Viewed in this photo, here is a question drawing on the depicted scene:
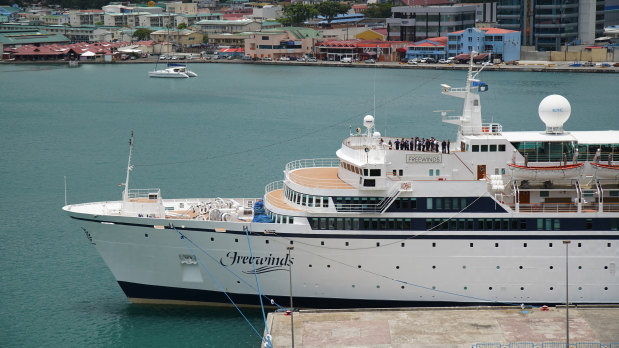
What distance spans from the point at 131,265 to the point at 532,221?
11773mm

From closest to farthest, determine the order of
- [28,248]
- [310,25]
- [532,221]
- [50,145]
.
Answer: [532,221] → [28,248] → [50,145] → [310,25]

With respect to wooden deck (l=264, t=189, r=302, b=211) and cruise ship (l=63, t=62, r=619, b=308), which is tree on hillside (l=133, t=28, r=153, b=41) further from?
cruise ship (l=63, t=62, r=619, b=308)

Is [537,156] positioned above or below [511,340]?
above

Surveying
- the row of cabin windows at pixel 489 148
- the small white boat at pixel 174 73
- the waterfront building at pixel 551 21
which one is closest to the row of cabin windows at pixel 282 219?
the row of cabin windows at pixel 489 148

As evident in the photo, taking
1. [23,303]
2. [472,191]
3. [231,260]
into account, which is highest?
[472,191]

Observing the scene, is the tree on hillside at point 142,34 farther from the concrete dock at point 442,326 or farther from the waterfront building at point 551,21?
the concrete dock at point 442,326

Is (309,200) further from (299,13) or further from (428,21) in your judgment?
(299,13)

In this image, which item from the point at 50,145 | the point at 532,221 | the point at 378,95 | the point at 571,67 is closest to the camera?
the point at 532,221

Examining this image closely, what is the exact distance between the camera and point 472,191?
23969 mm

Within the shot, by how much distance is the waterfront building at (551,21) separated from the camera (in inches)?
4215

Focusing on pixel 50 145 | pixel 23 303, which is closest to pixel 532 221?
pixel 23 303

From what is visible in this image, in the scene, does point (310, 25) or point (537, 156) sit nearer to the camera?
point (537, 156)

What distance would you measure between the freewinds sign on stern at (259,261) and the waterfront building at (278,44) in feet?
329

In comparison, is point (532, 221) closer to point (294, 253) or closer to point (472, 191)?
point (472, 191)
